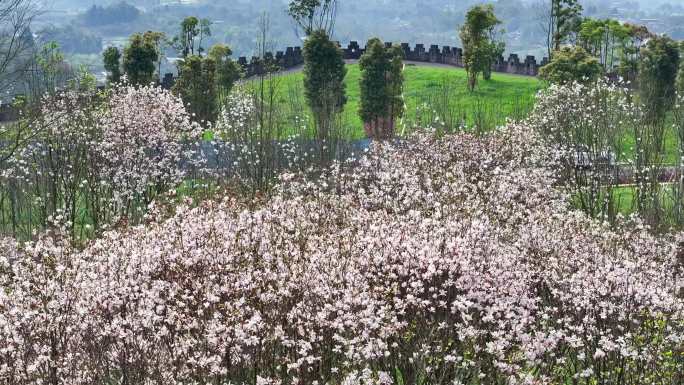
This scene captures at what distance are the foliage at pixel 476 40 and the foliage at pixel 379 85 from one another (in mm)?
12531

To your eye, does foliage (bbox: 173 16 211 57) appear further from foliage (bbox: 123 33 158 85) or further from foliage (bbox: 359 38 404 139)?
foliage (bbox: 359 38 404 139)

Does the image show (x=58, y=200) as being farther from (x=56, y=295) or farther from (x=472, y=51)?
(x=472, y=51)

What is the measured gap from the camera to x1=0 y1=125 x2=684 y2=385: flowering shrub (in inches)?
449

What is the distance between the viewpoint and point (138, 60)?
150 ft

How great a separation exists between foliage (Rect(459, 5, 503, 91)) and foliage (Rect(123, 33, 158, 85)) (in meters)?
21.6

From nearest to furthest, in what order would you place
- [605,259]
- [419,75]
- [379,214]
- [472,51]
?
[605,259] → [379,214] → [472,51] → [419,75]

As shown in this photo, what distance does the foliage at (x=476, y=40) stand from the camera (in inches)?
2279

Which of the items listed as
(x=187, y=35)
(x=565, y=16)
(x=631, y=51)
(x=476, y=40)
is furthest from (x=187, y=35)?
(x=631, y=51)

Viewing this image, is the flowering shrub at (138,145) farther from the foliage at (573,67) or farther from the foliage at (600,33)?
the foliage at (600,33)

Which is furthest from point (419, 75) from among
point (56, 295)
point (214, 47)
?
point (56, 295)

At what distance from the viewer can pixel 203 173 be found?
3475cm

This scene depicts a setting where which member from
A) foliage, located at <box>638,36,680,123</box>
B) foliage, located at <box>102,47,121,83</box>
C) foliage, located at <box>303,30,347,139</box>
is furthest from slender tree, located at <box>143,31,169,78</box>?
foliage, located at <box>638,36,680,123</box>

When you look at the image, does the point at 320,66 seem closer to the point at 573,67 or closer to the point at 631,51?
the point at 573,67

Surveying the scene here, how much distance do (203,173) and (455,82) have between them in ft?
102
